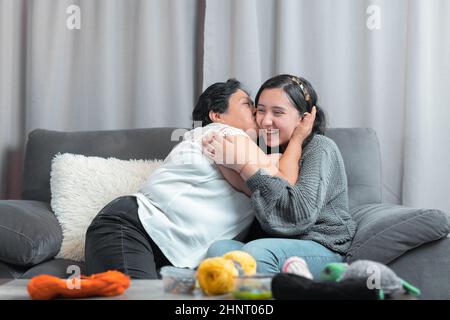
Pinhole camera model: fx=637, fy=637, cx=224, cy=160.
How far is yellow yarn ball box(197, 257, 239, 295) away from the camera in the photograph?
121 cm

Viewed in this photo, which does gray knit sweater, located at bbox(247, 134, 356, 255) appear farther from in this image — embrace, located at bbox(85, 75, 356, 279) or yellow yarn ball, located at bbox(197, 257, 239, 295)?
yellow yarn ball, located at bbox(197, 257, 239, 295)

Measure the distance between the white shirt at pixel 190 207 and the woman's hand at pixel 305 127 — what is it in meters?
0.20

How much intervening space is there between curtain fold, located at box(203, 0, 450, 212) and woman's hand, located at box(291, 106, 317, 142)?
551 millimetres

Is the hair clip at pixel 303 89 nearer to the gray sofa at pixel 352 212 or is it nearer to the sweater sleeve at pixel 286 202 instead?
the gray sofa at pixel 352 212

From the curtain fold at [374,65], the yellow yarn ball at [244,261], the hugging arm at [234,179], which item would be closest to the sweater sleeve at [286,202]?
the hugging arm at [234,179]

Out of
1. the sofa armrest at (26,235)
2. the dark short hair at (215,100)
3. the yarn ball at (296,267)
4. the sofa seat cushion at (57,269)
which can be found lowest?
the sofa seat cushion at (57,269)

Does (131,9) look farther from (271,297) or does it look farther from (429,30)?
(271,297)

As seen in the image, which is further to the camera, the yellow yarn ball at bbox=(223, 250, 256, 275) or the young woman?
the young woman

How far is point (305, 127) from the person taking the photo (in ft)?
7.07

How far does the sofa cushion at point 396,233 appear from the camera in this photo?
1786 mm

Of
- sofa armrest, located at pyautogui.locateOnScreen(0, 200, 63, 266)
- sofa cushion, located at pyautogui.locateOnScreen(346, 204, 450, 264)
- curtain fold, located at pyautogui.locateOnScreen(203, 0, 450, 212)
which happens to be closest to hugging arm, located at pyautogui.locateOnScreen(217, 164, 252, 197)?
sofa cushion, located at pyautogui.locateOnScreen(346, 204, 450, 264)

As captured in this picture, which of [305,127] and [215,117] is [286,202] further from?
[215,117]

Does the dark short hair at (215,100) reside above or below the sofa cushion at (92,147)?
above

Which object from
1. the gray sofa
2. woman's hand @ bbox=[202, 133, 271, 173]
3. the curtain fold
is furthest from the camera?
the curtain fold
